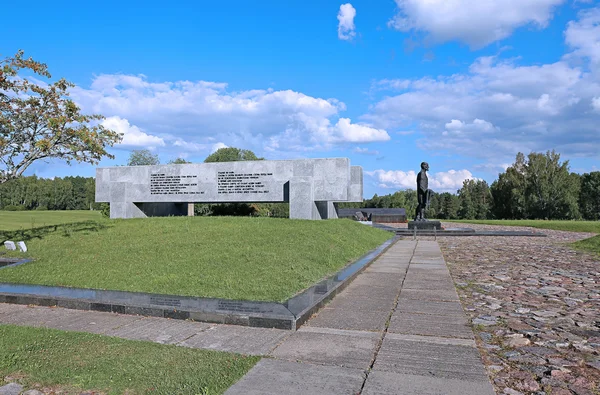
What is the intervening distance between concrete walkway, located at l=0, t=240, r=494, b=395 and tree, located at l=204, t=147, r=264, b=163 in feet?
162

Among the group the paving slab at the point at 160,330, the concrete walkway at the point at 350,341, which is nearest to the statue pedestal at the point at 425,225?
the concrete walkway at the point at 350,341

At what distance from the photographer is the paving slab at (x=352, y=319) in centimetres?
536

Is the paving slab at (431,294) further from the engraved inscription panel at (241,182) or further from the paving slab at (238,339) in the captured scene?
the engraved inscription panel at (241,182)

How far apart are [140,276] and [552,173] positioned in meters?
56.5

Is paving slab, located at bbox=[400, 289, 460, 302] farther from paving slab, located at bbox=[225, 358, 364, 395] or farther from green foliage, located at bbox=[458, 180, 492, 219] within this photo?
green foliage, located at bbox=[458, 180, 492, 219]

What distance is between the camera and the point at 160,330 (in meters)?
5.10

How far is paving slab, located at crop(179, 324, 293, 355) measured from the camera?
14.6 feet

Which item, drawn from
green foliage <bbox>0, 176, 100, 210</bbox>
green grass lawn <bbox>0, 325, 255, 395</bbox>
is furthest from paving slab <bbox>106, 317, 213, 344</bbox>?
green foliage <bbox>0, 176, 100, 210</bbox>

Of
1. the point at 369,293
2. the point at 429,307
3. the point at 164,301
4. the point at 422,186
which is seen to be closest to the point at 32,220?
the point at 164,301

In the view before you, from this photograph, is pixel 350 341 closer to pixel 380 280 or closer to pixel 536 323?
pixel 536 323

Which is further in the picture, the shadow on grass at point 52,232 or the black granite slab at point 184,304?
the shadow on grass at point 52,232

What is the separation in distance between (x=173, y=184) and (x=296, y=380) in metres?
21.2

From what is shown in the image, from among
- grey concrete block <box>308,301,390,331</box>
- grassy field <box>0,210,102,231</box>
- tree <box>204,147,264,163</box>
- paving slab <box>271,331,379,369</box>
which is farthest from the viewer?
tree <box>204,147,264,163</box>

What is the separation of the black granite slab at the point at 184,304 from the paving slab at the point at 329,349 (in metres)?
0.47
